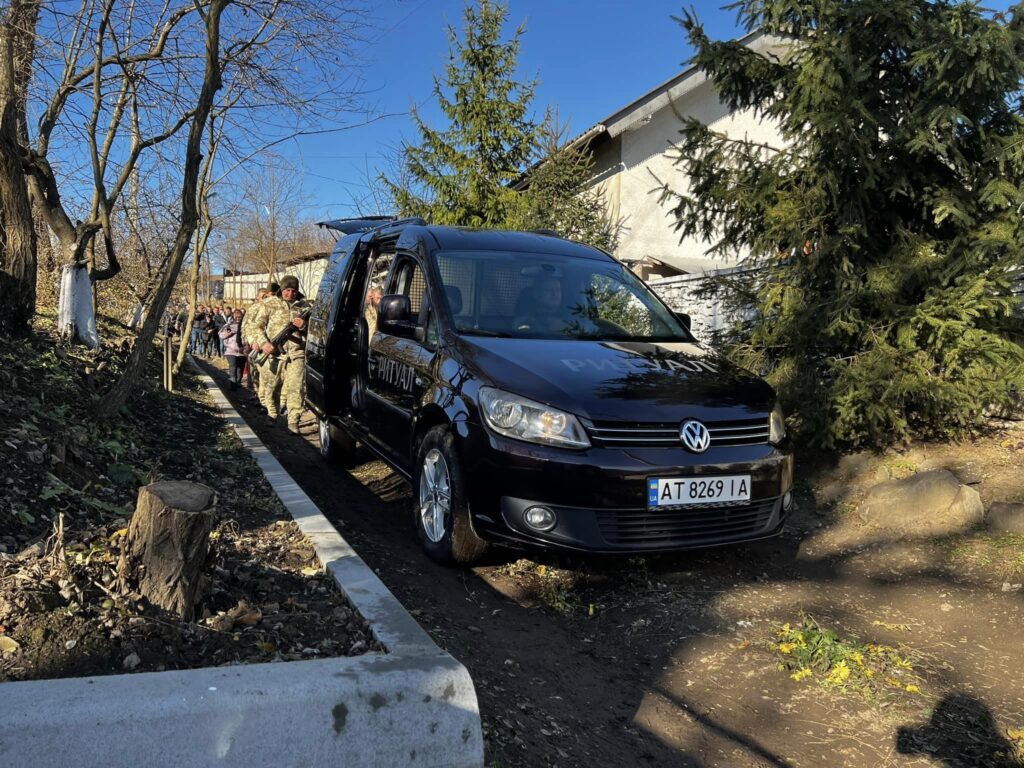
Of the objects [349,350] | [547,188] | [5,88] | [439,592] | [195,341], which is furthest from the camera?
[195,341]

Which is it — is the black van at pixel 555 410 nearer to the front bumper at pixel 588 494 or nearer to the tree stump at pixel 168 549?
the front bumper at pixel 588 494

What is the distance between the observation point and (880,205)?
6285mm

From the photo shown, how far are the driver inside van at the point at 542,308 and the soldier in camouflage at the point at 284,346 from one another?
188 inches

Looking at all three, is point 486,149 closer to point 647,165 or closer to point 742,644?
point 647,165

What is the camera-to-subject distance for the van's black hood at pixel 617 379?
3844 millimetres

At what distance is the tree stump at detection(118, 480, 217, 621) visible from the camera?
2.80 meters

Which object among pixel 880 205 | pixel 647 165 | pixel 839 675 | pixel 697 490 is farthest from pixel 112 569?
pixel 647 165

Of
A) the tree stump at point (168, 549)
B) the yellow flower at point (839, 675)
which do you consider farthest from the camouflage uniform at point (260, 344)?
the yellow flower at point (839, 675)

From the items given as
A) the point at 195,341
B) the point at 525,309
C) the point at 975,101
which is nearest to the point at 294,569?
the point at 525,309

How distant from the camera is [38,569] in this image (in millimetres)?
2869

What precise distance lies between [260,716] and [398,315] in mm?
3029

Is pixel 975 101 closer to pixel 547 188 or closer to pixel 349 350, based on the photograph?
pixel 349 350

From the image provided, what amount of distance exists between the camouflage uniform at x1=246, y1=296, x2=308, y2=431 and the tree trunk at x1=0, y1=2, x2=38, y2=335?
8.67ft

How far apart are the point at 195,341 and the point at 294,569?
995 inches
